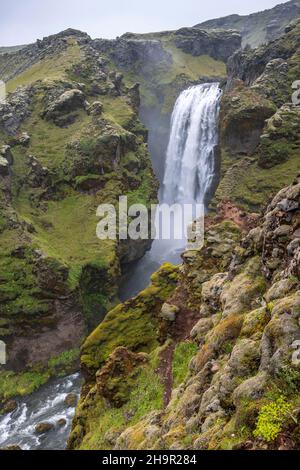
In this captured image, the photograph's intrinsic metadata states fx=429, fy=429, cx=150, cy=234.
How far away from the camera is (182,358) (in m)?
26.4

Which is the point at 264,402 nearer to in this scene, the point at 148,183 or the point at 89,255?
the point at 89,255

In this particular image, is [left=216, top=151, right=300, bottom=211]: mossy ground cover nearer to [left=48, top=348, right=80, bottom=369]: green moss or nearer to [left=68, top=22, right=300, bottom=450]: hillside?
[left=68, top=22, right=300, bottom=450]: hillside

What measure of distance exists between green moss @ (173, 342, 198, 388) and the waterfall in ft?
181

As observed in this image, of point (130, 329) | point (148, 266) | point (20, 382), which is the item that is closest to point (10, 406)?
point (20, 382)

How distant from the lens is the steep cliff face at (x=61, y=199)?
56.8 metres

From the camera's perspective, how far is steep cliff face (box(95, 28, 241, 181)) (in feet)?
410

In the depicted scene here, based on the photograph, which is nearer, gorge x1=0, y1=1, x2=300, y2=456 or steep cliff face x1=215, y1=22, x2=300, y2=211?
gorge x1=0, y1=1, x2=300, y2=456

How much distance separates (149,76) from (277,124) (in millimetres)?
89226

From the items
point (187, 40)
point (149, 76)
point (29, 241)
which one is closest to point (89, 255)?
point (29, 241)

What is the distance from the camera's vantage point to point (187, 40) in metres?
170

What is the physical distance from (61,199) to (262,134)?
35.4 metres

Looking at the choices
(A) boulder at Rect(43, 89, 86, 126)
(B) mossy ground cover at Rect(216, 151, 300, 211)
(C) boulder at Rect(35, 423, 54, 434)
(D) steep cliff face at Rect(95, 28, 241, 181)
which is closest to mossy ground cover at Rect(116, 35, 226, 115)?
(D) steep cliff face at Rect(95, 28, 241, 181)

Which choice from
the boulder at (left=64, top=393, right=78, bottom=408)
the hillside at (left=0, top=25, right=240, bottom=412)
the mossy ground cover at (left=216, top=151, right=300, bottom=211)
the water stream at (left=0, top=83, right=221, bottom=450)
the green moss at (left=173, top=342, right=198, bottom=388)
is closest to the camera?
the green moss at (left=173, top=342, right=198, bottom=388)

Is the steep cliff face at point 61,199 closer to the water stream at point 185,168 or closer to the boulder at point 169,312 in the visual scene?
the water stream at point 185,168
